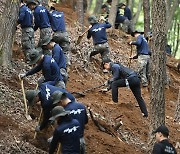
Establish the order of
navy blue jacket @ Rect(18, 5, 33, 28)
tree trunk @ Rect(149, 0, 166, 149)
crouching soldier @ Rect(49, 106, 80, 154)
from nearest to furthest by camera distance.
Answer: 1. crouching soldier @ Rect(49, 106, 80, 154)
2. tree trunk @ Rect(149, 0, 166, 149)
3. navy blue jacket @ Rect(18, 5, 33, 28)

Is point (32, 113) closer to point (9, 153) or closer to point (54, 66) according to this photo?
point (54, 66)

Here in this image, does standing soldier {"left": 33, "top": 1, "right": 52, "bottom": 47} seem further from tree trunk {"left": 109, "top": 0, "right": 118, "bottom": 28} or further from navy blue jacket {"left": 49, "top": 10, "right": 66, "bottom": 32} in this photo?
tree trunk {"left": 109, "top": 0, "right": 118, "bottom": 28}

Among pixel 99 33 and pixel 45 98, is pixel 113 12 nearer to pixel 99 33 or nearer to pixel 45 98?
pixel 99 33

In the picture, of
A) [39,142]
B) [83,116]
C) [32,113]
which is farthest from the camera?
[32,113]

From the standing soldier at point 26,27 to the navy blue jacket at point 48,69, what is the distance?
3.02 metres

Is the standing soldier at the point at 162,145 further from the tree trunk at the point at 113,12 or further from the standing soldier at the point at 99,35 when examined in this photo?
the tree trunk at the point at 113,12

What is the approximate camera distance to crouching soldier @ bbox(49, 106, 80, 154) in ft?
25.6

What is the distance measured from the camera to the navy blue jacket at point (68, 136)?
7.83m

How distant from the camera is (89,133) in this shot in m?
11.2

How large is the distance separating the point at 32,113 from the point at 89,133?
1.49 m

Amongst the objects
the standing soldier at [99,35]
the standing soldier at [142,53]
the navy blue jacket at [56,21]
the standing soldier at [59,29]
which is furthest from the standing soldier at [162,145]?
the standing soldier at [142,53]

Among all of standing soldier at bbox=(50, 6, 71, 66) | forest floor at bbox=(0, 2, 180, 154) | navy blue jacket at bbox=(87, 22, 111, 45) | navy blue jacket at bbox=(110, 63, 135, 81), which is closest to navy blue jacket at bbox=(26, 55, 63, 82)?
forest floor at bbox=(0, 2, 180, 154)

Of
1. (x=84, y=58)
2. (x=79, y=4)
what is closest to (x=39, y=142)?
(x=84, y=58)

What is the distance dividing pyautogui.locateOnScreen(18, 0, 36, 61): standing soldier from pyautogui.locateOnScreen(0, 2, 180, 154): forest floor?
1.78ft
